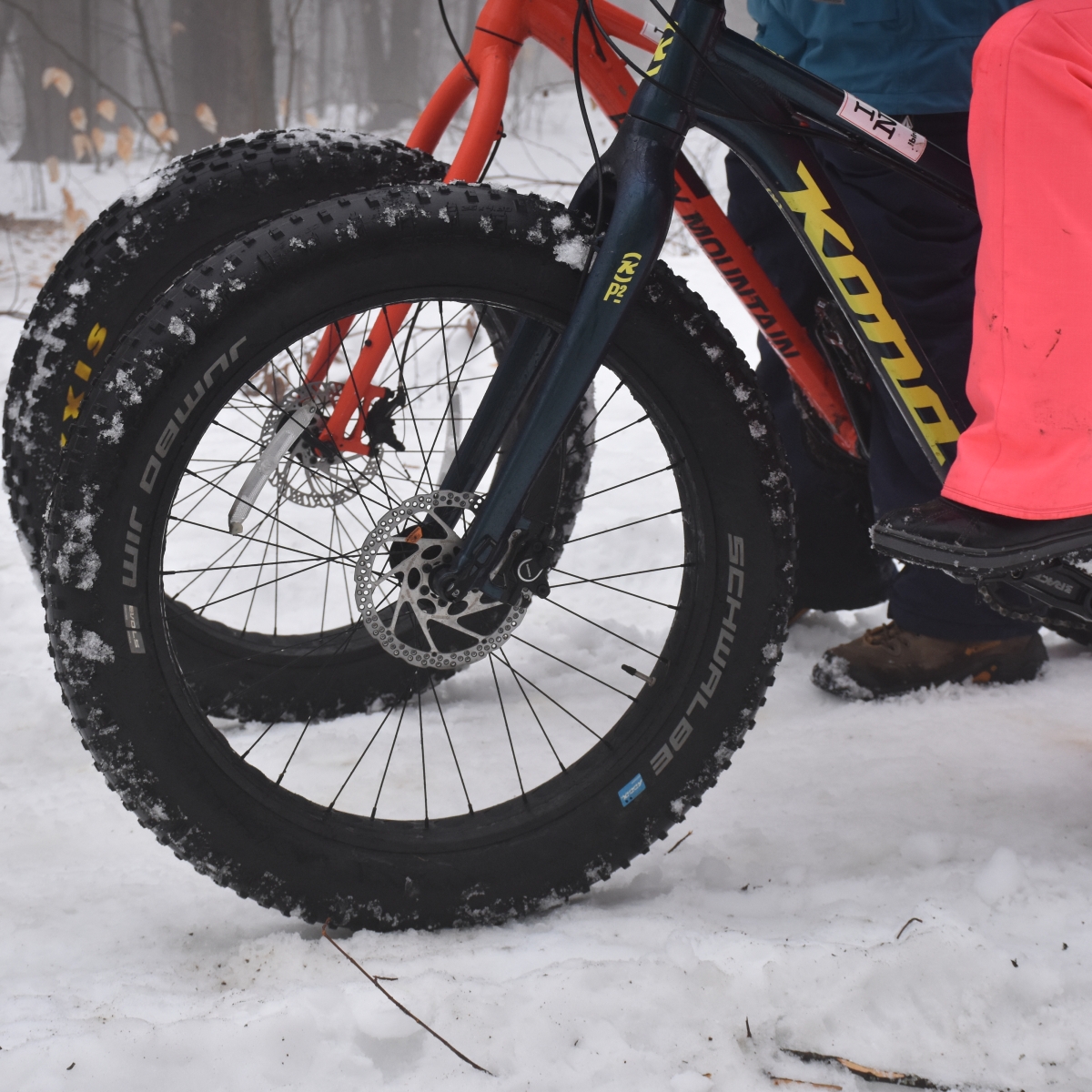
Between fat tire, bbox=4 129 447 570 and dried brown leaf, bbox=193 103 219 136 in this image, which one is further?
dried brown leaf, bbox=193 103 219 136

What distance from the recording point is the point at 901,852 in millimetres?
1547

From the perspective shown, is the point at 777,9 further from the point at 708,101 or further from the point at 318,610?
the point at 318,610

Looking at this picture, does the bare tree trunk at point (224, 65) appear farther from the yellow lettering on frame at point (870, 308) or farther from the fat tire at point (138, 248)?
the yellow lettering on frame at point (870, 308)

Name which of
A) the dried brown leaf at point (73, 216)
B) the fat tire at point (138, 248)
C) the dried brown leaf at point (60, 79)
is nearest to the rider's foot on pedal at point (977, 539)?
the fat tire at point (138, 248)

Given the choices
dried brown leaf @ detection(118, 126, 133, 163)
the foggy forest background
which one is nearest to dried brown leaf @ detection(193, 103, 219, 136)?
the foggy forest background

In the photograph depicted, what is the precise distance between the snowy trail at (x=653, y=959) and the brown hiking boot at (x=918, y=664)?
0.33 metres

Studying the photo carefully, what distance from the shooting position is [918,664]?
2129 mm

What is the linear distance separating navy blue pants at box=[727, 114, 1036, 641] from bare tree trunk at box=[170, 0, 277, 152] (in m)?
5.32

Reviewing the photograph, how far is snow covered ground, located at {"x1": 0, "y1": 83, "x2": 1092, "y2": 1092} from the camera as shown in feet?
3.62

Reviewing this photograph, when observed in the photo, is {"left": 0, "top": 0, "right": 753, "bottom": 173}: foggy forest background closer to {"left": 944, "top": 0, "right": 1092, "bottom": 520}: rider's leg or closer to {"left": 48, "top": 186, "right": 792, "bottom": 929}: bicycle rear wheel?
{"left": 944, "top": 0, "right": 1092, "bottom": 520}: rider's leg

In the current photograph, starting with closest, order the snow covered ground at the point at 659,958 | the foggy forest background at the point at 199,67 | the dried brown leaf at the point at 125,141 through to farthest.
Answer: the snow covered ground at the point at 659,958 < the dried brown leaf at the point at 125,141 < the foggy forest background at the point at 199,67

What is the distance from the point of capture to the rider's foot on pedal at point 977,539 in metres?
1.26

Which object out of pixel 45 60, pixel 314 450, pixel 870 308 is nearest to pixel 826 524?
pixel 870 308

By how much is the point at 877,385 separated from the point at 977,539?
2.07ft
